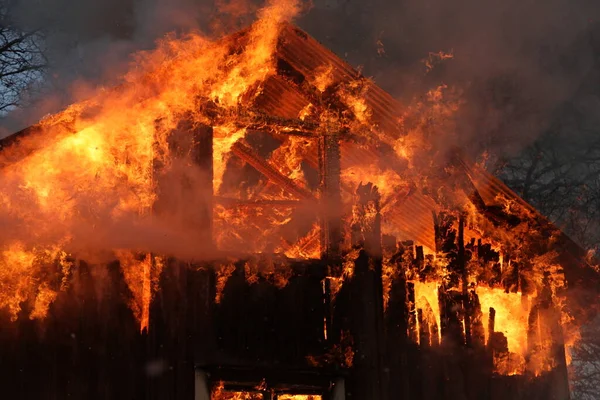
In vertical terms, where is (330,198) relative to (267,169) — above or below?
below

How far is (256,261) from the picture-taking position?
9.20m

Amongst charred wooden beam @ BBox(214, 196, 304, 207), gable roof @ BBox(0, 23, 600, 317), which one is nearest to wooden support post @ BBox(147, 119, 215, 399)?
gable roof @ BBox(0, 23, 600, 317)

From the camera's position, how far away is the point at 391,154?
11.0 meters

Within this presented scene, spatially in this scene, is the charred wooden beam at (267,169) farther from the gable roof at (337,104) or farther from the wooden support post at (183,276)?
the wooden support post at (183,276)

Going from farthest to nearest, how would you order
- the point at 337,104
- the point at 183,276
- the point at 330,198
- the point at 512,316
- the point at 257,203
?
1. the point at 257,203
2. the point at 512,316
3. the point at 337,104
4. the point at 330,198
5. the point at 183,276

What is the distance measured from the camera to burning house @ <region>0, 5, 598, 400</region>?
338 inches

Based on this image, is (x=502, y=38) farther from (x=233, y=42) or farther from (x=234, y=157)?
(x=233, y=42)

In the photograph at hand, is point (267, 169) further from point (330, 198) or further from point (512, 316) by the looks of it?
point (512, 316)

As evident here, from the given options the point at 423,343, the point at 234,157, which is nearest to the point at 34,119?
the point at 234,157

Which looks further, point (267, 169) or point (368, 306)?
point (267, 169)

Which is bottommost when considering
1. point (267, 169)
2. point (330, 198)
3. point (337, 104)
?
point (330, 198)

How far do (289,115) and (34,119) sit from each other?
11.9 metres

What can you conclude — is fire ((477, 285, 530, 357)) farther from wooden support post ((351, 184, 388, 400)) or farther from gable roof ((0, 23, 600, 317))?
wooden support post ((351, 184, 388, 400))

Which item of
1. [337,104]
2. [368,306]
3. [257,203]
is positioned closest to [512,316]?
[368,306]
